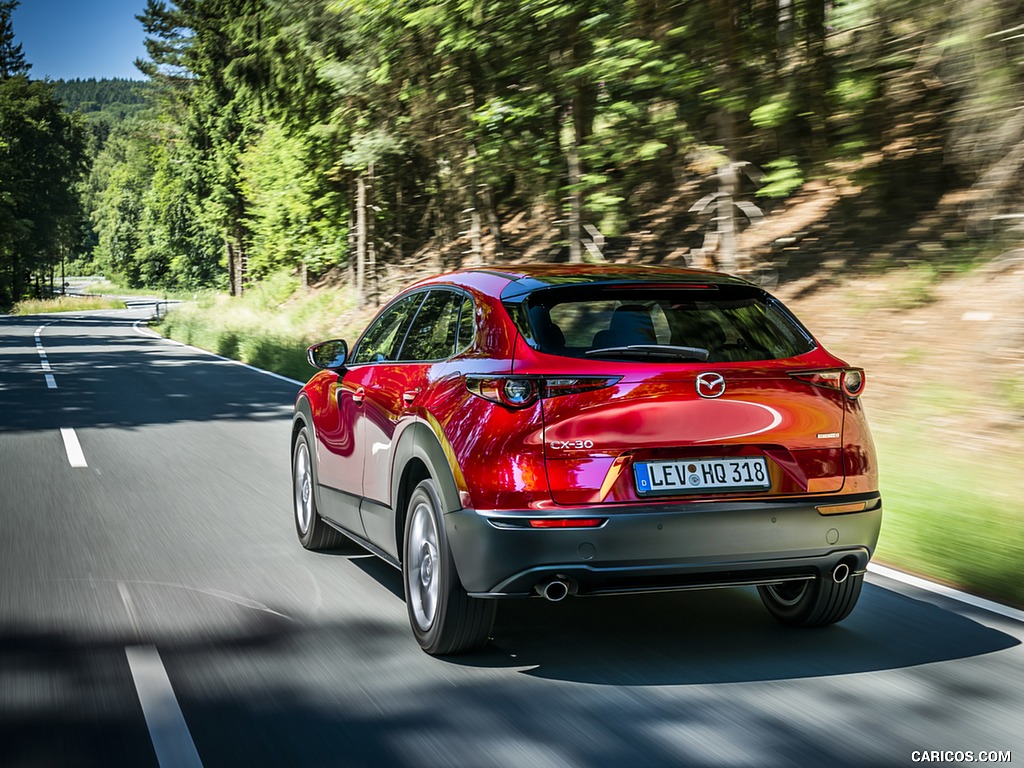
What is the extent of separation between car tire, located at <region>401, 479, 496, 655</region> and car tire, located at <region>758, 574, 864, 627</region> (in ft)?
4.87

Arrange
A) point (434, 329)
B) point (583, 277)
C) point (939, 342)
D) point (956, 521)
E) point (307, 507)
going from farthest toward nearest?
point (939, 342) < point (307, 507) < point (956, 521) < point (434, 329) < point (583, 277)

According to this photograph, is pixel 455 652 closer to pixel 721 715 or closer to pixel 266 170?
pixel 721 715

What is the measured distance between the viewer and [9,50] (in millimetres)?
87062

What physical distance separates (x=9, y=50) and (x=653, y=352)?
9451 cm

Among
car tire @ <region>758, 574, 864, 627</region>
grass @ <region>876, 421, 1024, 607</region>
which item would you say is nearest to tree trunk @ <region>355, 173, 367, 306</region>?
grass @ <region>876, 421, 1024, 607</region>

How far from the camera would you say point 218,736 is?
12.6 feet

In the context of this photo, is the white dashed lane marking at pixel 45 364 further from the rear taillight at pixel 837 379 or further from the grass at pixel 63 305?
the grass at pixel 63 305

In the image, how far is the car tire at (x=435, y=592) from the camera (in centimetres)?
465

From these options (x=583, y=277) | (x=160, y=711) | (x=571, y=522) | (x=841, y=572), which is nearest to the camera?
(x=160, y=711)

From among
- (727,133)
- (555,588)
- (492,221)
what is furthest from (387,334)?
(492,221)

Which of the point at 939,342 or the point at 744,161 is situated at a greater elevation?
the point at 744,161

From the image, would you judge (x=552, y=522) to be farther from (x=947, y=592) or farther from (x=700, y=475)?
(x=947, y=592)

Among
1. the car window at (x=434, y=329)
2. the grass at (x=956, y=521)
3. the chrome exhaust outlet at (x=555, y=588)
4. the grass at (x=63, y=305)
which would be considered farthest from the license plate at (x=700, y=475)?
the grass at (x=63, y=305)

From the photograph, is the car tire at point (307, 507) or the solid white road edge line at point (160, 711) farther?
the car tire at point (307, 507)
